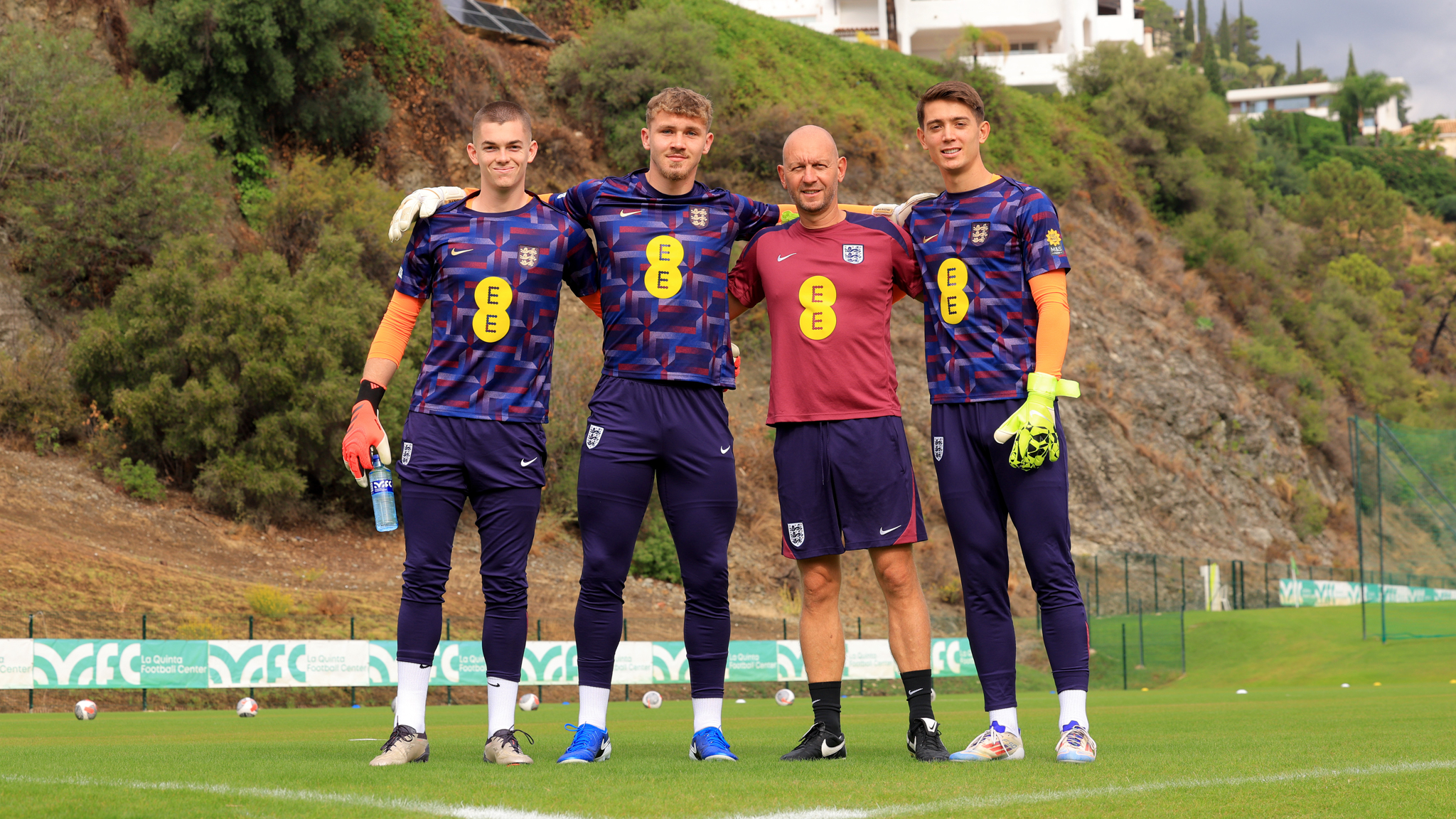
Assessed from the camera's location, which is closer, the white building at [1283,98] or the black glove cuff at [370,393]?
the black glove cuff at [370,393]

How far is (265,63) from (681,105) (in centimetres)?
2473

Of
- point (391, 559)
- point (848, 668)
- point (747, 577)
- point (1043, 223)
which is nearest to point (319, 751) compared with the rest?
point (1043, 223)

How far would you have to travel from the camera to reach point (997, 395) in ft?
15.0

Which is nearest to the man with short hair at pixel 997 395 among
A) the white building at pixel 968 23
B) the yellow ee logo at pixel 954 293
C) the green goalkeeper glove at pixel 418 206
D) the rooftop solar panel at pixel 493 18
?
the yellow ee logo at pixel 954 293

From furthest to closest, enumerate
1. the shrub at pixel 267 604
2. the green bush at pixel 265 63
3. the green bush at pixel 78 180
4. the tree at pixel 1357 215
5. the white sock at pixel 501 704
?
the tree at pixel 1357 215
the green bush at pixel 265 63
the green bush at pixel 78 180
the shrub at pixel 267 604
the white sock at pixel 501 704

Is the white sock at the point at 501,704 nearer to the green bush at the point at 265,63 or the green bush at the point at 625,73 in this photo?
the green bush at the point at 265,63

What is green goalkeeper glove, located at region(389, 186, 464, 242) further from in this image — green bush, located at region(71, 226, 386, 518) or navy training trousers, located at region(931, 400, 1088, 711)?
green bush, located at region(71, 226, 386, 518)

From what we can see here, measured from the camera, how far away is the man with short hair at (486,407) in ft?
14.9

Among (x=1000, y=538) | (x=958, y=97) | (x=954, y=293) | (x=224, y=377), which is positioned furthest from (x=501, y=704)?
(x=224, y=377)

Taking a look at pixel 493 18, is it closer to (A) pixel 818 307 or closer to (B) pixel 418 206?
(B) pixel 418 206

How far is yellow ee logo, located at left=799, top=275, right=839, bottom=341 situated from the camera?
4.76m

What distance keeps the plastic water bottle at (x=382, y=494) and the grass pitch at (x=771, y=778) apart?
91 centimetres

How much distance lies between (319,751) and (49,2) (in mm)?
26212

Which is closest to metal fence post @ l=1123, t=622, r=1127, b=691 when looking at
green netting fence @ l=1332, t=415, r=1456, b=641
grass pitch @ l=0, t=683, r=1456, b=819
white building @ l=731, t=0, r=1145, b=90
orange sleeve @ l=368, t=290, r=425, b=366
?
green netting fence @ l=1332, t=415, r=1456, b=641
